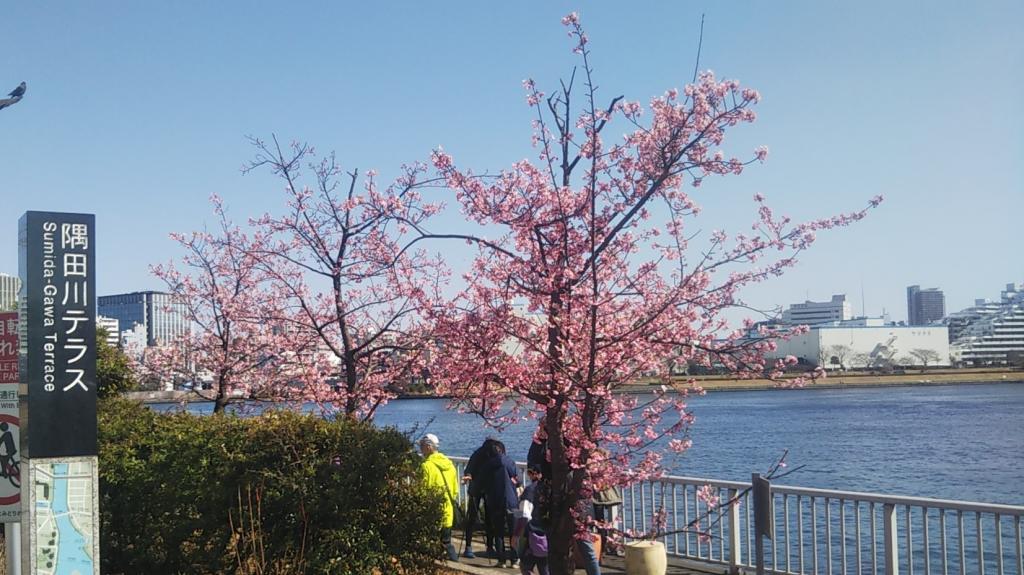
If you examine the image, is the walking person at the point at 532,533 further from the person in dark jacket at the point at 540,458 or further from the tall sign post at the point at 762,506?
the tall sign post at the point at 762,506

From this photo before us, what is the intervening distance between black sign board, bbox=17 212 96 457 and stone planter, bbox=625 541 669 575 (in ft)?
16.6

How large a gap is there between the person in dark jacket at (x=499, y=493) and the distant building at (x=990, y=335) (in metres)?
134

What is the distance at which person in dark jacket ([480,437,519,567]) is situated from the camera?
10.9 m

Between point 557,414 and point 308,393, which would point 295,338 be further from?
point 557,414

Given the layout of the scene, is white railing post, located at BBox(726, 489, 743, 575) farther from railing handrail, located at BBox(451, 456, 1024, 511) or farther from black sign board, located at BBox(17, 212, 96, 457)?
black sign board, located at BBox(17, 212, 96, 457)

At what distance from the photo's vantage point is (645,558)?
9.19 metres

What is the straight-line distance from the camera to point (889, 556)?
862 centimetres

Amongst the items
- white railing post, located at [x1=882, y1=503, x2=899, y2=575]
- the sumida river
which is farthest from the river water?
white railing post, located at [x1=882, y1=503, x2=899, y2=575]

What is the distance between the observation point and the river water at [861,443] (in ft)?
99.8

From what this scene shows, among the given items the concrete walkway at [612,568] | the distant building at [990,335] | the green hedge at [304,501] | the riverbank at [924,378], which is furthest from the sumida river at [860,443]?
the distant building at [990,335]

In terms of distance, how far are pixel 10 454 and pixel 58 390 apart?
91cm

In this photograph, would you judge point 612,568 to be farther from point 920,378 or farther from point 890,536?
point 920,378

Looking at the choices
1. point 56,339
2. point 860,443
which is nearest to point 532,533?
point 56,339

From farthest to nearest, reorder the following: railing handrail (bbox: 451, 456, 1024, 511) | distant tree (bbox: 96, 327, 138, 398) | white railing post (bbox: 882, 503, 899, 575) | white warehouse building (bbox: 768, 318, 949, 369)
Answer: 1. white warehouse building (bbox: 768, 318, 949, 369)
2. distant tree (bbox: 96, 327, 138, 398)
3. white railing post (bbox: 882, 503, 899, 575)
4. railing handrail (bbox: 451, 456, 1024, 511)
